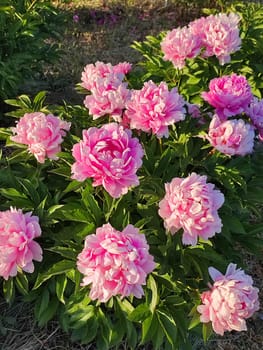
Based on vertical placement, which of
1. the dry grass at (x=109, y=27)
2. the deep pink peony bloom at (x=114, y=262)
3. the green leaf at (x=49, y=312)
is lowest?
the dry grass at (x=109, y=27)

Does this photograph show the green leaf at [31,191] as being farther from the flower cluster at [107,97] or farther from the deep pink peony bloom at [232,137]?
the deep pink peony bloom at [232,137]

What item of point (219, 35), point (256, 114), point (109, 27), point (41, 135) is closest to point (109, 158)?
point (41, 135)

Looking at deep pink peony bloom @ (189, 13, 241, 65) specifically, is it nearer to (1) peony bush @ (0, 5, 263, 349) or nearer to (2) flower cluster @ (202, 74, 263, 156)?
(1) peony bush @ (0, 5, 263, 349)

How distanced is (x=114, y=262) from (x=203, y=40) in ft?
4.71

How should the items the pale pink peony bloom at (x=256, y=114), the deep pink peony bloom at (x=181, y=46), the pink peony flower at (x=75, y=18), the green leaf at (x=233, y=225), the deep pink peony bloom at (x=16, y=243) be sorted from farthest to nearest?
the pink peony flower at (x=75, y=18) < the deep pink peony bloom at (x=181, y=46) < the pale pink peony bloom at (x=256, y=114) < the green leaf at (x=233, y=225) < the deep pink peony bloom at (x=16, y=243)

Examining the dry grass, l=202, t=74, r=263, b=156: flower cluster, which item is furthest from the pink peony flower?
l=202, t=74, r=263, b=156: flower cluster

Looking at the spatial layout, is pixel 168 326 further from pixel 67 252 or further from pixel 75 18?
pixel 75 18

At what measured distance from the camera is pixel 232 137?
6.46 ft

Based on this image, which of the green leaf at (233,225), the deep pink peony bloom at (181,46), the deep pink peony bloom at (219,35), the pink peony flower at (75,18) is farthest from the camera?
the pink peony flower at (75,18)

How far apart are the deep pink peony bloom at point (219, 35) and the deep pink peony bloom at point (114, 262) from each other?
1.31 m

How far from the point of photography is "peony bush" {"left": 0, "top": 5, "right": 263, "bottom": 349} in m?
1.65

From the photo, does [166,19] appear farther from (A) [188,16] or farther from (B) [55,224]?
(B) [55,224]

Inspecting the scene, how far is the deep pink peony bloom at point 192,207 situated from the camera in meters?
1.64

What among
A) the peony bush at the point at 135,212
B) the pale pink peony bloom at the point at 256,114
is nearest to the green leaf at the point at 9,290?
the peony bush at the point at 135,212
